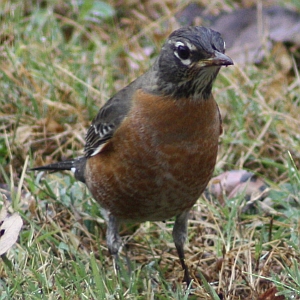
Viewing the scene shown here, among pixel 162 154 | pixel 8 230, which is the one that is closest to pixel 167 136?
pixel 162 154

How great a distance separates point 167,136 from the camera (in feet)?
12.8

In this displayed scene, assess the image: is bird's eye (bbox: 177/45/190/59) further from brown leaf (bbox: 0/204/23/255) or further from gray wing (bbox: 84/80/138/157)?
brown leaf (bbox: 0/204/23/255)

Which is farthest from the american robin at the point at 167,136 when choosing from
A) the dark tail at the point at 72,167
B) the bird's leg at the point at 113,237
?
the dark tail at the point at 72,167

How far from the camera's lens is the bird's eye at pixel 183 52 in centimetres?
376

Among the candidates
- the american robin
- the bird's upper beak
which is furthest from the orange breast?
the bird's upper beak

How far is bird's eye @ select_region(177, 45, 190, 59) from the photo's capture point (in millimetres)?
3756

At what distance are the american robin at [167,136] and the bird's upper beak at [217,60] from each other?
0.05 metres

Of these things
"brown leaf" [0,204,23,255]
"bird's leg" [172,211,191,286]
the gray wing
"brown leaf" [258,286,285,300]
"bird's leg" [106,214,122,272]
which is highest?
the gray wing

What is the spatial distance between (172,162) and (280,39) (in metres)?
3.10

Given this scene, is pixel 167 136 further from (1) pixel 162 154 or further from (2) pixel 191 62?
(2) pixel 191 62

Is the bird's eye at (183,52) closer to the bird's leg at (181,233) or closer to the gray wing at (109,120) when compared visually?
the gray wing at (109,120)

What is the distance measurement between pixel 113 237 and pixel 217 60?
1.44 m

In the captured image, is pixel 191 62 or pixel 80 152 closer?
pixel 191 62

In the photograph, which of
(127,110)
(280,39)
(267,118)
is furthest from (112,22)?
(127,110)
